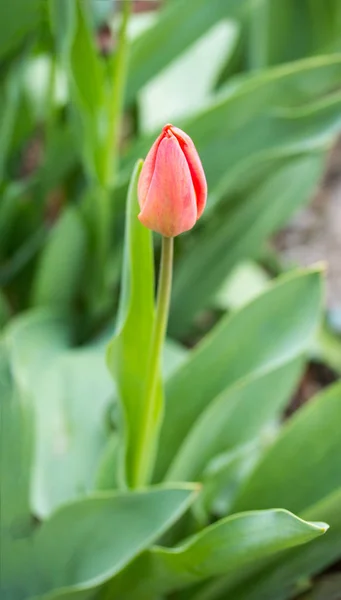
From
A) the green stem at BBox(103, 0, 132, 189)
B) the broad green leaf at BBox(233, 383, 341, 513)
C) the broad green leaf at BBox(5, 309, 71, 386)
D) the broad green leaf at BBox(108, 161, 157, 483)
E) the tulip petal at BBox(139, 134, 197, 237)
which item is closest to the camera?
the tulip petal at BBox(139, 134, 197, 237)

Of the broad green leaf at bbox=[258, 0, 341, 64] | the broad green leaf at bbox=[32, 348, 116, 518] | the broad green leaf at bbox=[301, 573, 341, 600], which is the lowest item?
the broad green leaf at bbox=[301, 573, 341, 600]

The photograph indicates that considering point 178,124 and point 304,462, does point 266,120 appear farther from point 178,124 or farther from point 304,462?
point 304,462

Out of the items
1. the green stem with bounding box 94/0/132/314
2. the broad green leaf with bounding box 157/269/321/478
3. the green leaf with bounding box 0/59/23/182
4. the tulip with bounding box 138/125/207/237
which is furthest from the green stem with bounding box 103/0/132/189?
the tulip with bounding box 138/125/207/237

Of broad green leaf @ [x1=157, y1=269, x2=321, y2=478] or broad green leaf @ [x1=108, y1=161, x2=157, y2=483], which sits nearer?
broad green leaf @ [x1=108, y1=161, x2=157, y2=483]

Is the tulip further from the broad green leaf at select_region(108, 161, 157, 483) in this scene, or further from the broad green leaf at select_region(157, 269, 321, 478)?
the broad green leaf at select_region(157, 269, 321, 478)

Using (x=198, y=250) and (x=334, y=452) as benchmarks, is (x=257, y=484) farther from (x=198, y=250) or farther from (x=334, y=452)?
(x=198, y=250)

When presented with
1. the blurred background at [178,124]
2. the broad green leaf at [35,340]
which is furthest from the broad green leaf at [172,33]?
the broad green leaf at [35,340]

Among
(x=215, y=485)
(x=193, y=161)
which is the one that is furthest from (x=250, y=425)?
(x=193, y=161)
